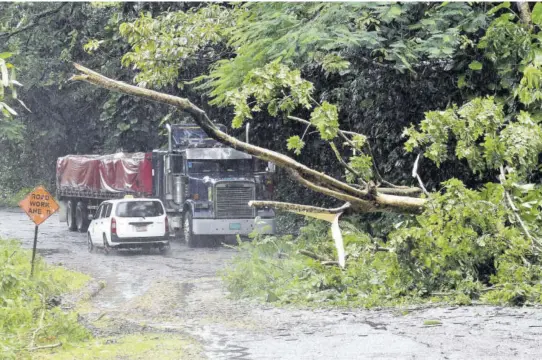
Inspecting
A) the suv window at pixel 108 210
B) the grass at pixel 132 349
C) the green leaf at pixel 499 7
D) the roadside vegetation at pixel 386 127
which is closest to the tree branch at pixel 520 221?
the roadside vegetation at pixel 386 127

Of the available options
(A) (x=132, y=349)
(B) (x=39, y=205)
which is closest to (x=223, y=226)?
(B) (x=39, y=205)

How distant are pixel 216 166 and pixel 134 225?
3.48m

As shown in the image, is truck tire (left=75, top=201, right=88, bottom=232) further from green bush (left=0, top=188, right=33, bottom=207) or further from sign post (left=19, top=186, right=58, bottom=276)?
green bush (left=0, top=188, right=33, bottom=207)

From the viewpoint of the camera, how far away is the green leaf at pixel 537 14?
615 inches

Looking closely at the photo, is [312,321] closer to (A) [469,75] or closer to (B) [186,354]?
(B) [186,354]

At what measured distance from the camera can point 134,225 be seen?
84.3 ft

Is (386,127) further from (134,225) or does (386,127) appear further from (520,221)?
(134,225)

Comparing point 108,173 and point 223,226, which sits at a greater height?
point 108,173

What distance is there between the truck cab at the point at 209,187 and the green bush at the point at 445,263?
11251 millimetres

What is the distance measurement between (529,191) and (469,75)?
183 inches

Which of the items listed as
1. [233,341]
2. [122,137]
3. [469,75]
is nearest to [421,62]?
[469,75]

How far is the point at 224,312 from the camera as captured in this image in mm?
14836

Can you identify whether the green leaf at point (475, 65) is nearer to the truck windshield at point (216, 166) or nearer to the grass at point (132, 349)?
the grass at point (132, 349)

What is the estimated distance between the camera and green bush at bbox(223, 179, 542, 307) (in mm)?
13289
